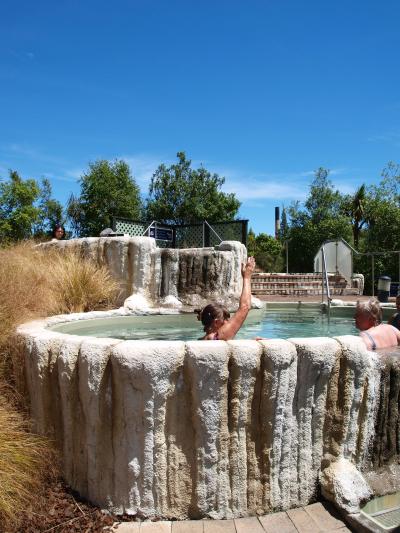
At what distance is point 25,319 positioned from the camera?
11.1 ft

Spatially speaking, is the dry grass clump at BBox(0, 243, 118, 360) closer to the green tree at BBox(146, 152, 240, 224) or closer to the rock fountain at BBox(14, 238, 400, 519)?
the rock fountain at BBox(14, 238, 400, 519)

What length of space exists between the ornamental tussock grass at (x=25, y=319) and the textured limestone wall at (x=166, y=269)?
0.24 meters

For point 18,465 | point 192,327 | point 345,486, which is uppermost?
point 192,327

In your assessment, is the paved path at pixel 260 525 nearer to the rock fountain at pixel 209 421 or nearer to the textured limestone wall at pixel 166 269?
the rock fountain at pixel 209 421

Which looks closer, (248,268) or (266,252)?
(248,268)

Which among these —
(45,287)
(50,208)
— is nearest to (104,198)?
(50,208)

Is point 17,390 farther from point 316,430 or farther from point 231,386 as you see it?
point 316,430

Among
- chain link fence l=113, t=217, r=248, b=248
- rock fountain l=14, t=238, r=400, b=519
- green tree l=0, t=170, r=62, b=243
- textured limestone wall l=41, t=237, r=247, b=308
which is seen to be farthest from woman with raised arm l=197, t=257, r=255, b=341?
green tree l=0, t=170, r=62, b=243

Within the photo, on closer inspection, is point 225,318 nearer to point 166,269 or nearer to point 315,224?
point 166,269

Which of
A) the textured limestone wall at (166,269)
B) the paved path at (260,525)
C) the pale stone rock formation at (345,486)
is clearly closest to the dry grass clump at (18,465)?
the paved path at (260,525)

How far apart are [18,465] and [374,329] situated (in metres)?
2.18

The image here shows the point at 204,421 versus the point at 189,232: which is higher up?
the point at 189,232

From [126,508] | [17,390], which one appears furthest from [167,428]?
[17,390]

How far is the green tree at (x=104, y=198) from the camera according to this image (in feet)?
71.1
